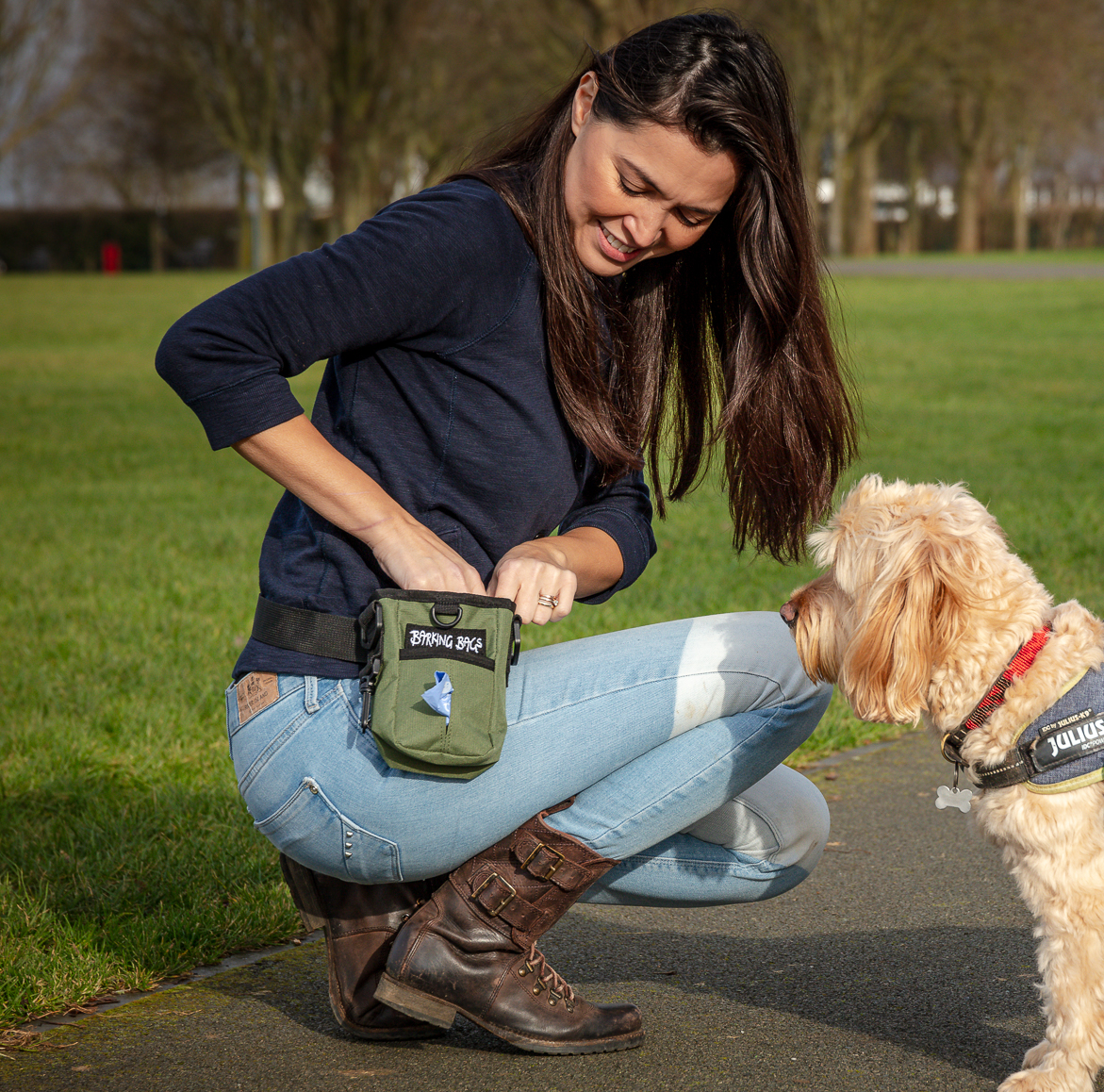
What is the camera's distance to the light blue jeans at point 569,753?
2381 mm

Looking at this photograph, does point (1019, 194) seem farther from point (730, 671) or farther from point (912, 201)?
point (730, 671)

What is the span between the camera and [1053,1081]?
2.36 meters

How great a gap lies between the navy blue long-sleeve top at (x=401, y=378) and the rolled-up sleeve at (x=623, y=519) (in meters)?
0.21

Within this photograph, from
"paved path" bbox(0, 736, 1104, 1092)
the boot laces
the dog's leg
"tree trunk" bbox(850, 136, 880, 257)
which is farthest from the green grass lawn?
"tree trunk" bbox(850, 136, 880, 257)

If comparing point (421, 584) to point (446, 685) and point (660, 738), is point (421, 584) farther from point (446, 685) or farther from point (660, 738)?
point (660, 738)

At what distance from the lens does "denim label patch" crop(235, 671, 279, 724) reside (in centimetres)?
245

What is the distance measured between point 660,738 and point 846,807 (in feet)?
5.74

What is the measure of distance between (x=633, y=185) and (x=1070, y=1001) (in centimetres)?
177

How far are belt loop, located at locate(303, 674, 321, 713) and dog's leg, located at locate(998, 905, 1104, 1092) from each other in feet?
4.64

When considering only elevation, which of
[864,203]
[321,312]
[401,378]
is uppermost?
[864,203]

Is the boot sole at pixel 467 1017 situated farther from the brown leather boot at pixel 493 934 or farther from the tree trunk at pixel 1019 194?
the tree trunk at pixel 1019 194

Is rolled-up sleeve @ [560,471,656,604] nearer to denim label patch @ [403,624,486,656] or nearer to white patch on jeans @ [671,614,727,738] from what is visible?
white patch on jeans @ [671,614,727,738]

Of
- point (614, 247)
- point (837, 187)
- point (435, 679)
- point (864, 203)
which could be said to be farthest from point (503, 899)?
point (864, 203)

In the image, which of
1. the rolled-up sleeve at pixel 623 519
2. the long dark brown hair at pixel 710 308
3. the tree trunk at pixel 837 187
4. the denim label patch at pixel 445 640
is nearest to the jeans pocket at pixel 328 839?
the denim label patch at pixel 445 640
